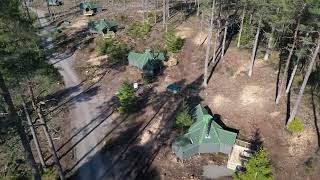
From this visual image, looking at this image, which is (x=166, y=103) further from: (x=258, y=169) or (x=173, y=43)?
(x=258, y=169)

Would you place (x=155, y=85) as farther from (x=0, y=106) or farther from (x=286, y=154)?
(x=0, y=106)

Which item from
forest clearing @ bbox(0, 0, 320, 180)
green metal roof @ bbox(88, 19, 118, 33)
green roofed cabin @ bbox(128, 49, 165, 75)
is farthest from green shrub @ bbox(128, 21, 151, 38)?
green roofed cabin @ bbox(128, 49, 165, 75)

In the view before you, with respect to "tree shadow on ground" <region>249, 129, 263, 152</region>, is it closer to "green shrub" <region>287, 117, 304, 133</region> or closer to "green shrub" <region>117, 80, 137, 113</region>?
"green shrub" <region>287, 117, 304, 133</region>

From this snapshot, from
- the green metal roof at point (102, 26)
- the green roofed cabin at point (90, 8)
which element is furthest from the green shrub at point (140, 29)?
the green roofed cabin at point (90, 8)

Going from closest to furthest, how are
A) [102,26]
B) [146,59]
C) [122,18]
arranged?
[146,59], [102,26], [122,18]

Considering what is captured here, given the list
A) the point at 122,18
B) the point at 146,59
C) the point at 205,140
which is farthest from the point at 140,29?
the point at 205,140

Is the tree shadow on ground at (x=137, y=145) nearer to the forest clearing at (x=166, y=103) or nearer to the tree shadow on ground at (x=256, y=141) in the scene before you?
the forest clearing at (x=166, y=103)
